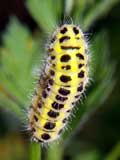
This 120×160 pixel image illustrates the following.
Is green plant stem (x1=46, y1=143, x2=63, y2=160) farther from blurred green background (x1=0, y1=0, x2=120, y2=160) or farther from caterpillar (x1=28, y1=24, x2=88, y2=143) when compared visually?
caterpillar (x1=28, y1=24, x2=88, y2=143)

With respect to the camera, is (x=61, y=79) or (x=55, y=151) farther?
(x=55, y=151)

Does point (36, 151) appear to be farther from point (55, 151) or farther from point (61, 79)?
point (55, 151)

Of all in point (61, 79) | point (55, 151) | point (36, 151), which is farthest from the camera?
point (55, 151)

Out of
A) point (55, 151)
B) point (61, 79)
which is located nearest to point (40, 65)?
point (61, 79)

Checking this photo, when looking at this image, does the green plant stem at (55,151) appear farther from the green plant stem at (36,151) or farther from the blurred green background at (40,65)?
the green plant stem at (36,151)

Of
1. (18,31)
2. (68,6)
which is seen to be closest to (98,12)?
(68,6)

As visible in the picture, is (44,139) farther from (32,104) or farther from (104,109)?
(104,109)
